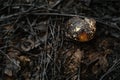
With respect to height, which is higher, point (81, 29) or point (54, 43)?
point (81, 29)

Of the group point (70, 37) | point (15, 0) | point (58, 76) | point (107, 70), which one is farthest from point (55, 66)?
point (15, 0)

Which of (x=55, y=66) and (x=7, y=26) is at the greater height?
(x=7, y=26)

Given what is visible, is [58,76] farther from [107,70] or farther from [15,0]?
[15,0]
